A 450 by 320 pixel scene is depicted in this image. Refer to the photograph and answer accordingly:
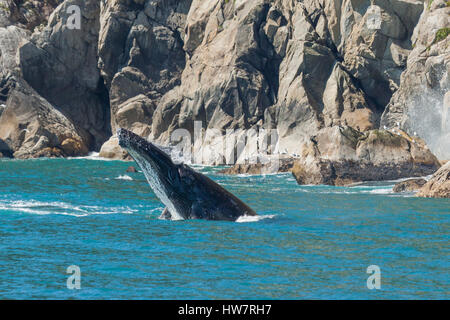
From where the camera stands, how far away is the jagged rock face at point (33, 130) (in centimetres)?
7731

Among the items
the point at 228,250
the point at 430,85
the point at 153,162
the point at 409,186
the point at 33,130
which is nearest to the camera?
the point at 228,250

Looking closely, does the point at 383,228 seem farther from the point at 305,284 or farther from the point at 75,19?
the point at 75,19

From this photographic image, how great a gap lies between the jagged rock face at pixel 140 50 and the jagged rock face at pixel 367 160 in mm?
44800

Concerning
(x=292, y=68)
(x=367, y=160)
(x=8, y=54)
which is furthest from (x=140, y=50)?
(x=367, y=160)

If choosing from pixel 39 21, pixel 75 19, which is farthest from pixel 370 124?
pixel 39 21

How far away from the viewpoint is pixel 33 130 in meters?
78.2

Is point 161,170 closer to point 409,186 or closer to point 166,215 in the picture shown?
point 166,215

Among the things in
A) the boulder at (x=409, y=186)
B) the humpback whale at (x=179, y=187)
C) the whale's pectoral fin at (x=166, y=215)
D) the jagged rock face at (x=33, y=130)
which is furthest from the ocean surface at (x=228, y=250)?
the jagged rock face at (x=33, y=130)

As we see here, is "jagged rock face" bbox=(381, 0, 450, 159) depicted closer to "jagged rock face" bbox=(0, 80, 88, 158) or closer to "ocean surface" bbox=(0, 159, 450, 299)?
"ocean surface" bbox=(0, 159, 450, 299)

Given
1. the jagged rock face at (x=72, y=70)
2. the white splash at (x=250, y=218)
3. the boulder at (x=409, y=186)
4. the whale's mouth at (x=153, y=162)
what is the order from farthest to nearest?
the jagged rock face at (x=72, y=70) < the boulder at (x=409, y=186) < the white splash at (x=250, y=218) < the whale's mouth at (x=153, y=162)

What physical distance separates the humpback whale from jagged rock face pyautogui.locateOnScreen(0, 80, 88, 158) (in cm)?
5756

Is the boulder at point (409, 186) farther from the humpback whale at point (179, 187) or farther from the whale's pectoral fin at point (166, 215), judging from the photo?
the whale's pectoral fin at point (166, 215)

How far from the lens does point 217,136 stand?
2928 inches

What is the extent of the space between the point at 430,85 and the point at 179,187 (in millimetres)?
41678
